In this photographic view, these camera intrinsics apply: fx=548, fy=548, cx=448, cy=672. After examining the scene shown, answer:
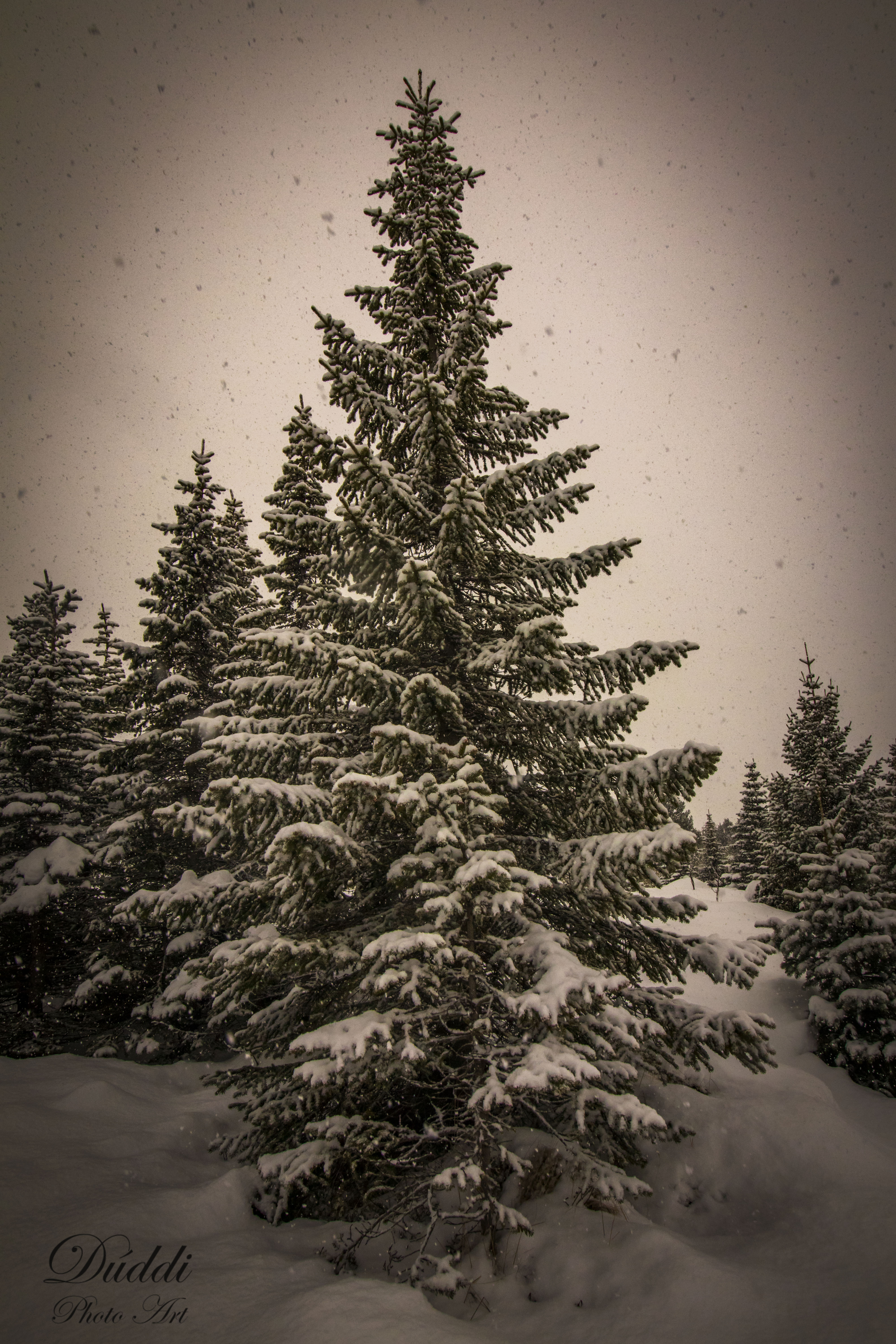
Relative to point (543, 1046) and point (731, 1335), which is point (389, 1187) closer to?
point (543, 1046)

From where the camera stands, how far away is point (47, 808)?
13383mm

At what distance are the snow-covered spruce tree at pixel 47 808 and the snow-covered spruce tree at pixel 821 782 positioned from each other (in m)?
17.9

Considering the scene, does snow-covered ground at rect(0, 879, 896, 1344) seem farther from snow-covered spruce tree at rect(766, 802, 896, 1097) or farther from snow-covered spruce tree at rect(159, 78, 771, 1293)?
snow-covered spruce tree at rect(766, 802, 896, 1097)

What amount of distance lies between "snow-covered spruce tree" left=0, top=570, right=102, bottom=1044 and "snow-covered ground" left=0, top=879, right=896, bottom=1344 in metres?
5.79

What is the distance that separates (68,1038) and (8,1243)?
968 centimetres

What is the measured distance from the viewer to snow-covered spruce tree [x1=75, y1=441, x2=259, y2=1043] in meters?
11.9

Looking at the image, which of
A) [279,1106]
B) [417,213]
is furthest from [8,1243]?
[417,213]

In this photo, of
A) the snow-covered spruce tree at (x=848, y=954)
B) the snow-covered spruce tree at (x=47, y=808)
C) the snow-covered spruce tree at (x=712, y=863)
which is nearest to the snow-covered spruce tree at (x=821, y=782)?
the snow-covered spruce tree at (x=848, y=954)

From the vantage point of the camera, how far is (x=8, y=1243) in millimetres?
4617

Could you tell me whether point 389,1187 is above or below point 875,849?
below

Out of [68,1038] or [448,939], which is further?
[68,1038]

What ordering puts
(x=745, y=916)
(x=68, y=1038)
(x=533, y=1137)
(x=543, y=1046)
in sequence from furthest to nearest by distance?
1. (x=745, y=916)
2. (x=68, y=1038)
3. (x=533, y=1137)
4. (x=543, y=1046)

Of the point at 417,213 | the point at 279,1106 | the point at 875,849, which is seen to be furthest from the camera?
the point at 875,849

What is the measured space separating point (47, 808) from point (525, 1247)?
13.5 meters
